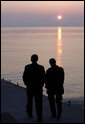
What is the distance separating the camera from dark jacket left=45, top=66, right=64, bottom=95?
10.1m

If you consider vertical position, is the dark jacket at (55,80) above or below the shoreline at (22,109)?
above

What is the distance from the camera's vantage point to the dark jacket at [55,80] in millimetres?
10133

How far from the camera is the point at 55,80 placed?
1019 cm

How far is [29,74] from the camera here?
32.5ft

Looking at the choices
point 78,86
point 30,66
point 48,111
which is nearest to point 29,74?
point 30,66

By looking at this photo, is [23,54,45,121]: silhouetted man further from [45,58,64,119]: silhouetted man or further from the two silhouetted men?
[45,58,64,119]: silhouetted man

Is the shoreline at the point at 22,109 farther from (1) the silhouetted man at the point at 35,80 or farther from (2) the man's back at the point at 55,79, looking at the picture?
(2) the man's back at the point at 55,79

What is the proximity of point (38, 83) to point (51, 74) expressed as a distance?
47cm

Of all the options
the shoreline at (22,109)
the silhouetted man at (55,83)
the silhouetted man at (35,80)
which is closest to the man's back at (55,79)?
the silhouetted man at (55,83)

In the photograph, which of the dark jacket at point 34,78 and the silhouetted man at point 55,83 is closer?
the dark jacket at point 34,78

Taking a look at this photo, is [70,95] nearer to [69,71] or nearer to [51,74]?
[69,71]

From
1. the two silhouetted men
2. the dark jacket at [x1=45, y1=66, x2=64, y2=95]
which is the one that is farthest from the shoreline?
the dark jacket at [x1=45, y1=66, x2=64, y2=95]

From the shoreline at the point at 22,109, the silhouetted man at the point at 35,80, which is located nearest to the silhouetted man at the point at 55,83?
the silhouetted man at the point at 35,80

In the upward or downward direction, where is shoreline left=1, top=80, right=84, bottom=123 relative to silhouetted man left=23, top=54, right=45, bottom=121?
downward
